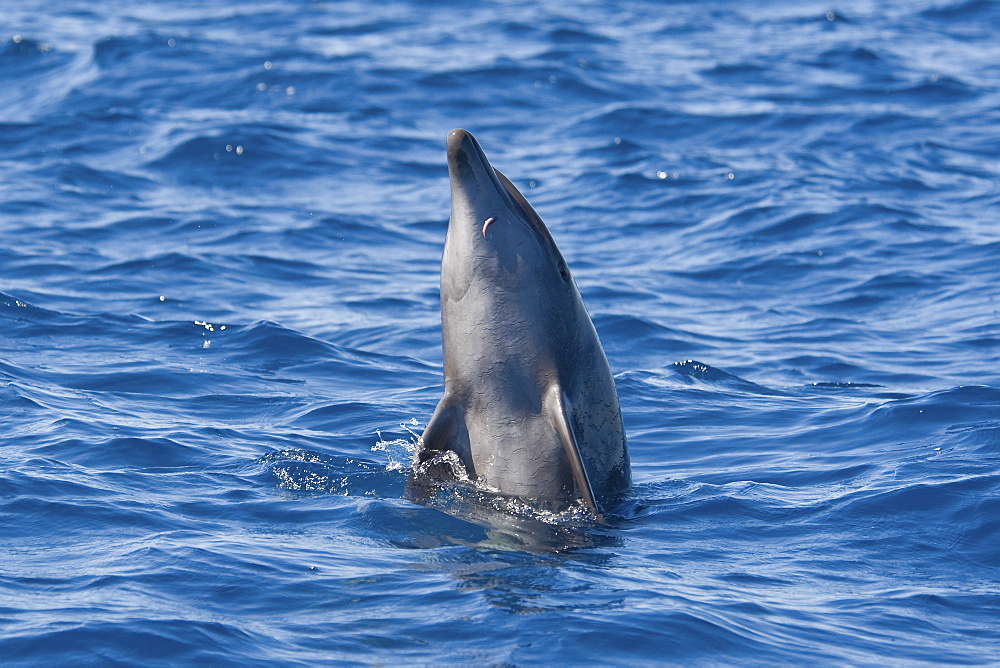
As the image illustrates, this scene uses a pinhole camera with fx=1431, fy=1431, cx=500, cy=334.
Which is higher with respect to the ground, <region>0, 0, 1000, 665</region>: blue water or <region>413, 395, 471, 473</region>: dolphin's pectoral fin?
<region>413, 395, 471, 473</region>: dolphin's pectoral fin

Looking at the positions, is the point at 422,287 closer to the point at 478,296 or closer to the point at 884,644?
the point at 478,296

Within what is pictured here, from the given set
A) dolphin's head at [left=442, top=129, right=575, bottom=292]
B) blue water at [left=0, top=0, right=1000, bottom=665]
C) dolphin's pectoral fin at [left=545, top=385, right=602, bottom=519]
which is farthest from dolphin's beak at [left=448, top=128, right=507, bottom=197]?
blue water at [left=0, top=0, right=1000, bottom=665]

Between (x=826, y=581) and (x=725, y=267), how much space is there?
965 centimetres

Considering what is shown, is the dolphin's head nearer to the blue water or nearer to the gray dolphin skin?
the gray dolphin skin

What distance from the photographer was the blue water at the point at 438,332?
24.8ft

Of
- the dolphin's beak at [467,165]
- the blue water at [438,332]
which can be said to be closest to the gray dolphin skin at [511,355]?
the dolphin's beak at [467,165]

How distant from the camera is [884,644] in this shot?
24.3 ft

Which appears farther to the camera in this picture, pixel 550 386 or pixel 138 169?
pixel 138 169

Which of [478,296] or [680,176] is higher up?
[478,296]

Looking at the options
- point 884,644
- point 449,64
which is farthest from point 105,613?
point 449,64

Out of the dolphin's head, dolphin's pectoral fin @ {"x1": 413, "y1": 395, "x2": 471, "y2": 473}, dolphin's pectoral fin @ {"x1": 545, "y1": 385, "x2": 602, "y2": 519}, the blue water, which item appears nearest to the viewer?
the blue water

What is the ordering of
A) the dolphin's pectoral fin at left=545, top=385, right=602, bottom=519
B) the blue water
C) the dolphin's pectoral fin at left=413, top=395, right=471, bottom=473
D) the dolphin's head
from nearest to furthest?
the blue water < the dolphin's pectoral fin at left=545, top=385, right=602, bottom=519 < the dolphin's head < the dolphin's pectoral fin at left=413, top=395, right=471, bottom=473

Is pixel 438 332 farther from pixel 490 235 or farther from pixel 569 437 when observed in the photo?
pixel 569 437

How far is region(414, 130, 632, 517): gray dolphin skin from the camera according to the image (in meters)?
8.77
